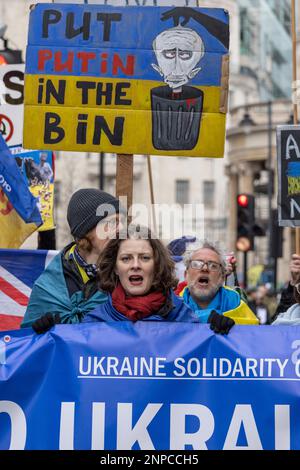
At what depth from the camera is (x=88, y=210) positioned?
612cm

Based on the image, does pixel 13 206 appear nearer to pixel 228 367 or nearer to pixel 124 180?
pixel 124 180

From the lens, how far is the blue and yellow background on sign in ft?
23.2

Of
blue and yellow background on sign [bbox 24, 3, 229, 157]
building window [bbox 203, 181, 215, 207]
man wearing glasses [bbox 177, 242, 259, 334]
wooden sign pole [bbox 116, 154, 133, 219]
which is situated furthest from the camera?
building window [bbox 203, 181, 215, 207]

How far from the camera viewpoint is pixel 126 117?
23.3ft

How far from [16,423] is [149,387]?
22.5 inches

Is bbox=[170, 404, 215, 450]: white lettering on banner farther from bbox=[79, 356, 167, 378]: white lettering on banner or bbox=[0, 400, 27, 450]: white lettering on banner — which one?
bbox=[0, 400, 27, 450]: white lettering on banner

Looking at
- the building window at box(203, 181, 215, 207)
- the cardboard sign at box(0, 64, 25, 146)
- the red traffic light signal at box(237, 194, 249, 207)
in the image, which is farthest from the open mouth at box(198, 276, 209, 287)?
the building window at box(203, 181, 215, 207)

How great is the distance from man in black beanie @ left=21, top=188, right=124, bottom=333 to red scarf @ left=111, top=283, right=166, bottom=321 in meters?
0.30

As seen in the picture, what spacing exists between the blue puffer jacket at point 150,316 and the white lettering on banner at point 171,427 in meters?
0.38

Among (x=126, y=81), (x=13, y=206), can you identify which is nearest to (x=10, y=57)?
(x=13, y=206)

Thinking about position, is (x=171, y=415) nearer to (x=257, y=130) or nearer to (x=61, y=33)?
(x=61, y=33)

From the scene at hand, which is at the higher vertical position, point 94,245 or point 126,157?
point 126,157

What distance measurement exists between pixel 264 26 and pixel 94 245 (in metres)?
90.9

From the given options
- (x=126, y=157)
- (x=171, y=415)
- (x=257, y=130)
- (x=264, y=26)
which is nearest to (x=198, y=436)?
(x=171, y=415)
